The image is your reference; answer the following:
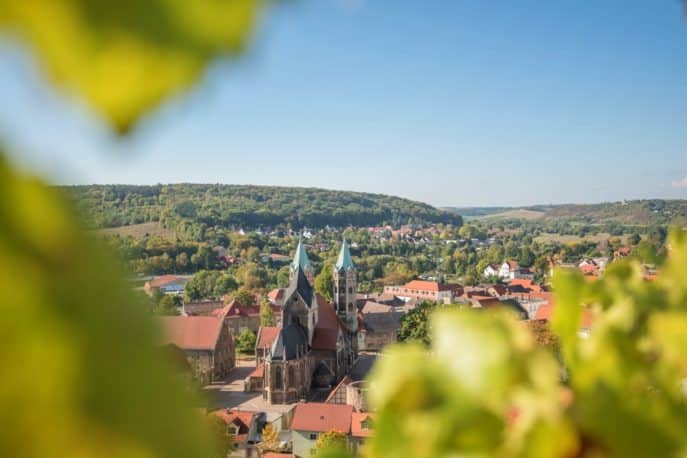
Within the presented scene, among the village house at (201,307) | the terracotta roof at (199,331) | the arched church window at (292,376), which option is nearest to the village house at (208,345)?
the terracotta roof at (199,331)

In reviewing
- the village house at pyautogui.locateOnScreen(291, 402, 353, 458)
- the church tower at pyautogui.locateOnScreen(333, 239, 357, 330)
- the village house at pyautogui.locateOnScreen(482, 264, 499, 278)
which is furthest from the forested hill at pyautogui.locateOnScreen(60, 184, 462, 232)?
the village house at pyautogui.locateOnScreen(291, 402, 353, 458)

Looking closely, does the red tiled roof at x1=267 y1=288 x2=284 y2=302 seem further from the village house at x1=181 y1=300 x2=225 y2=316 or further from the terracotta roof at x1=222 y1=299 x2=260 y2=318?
the terracotta roof at x1=222 y1=299 x2=260 y2=318

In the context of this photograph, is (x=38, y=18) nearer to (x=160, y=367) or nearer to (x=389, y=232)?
(x=160, y=367)

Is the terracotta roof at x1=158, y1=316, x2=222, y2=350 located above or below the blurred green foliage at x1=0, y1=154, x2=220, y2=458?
below

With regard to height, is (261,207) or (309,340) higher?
(261,207)

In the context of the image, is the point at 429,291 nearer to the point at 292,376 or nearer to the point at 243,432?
the point at 292,376

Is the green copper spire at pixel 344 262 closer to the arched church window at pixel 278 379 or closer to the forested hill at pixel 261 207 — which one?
the arched church window at pixel 278 379

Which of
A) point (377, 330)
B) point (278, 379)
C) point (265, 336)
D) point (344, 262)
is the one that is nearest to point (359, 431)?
point (278, 379)
